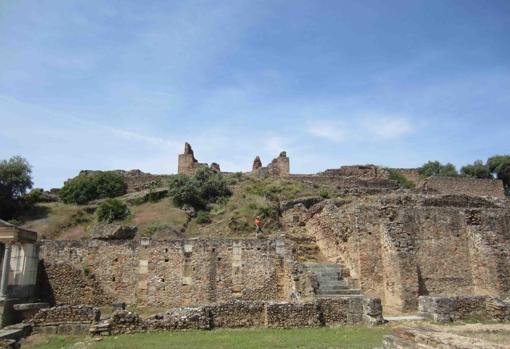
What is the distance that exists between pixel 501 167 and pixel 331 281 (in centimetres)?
4918

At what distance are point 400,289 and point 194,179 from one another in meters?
23.7

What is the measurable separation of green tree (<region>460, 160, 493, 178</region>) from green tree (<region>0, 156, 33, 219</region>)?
52558 mm

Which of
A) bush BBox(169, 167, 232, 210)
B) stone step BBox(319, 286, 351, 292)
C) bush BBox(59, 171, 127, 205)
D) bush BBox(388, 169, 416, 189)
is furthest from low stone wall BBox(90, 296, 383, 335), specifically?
bush BBox(388, 169, 416, 189)

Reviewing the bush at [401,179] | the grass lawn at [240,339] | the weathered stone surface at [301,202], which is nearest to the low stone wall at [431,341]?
the grass lawn at [240,339]

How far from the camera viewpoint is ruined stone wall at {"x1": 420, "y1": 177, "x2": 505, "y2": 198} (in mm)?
39625

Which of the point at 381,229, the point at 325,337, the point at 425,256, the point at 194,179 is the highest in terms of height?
the point at 194,179

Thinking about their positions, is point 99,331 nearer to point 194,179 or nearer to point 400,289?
point 400,289

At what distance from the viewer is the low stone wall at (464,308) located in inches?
558

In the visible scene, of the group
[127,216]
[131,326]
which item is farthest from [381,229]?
[127,216]

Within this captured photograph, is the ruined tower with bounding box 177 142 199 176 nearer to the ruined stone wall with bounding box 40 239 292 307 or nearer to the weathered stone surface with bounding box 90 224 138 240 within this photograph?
the weathered stone surface with bounding box 90 224 138 240

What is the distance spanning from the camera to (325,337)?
38.6 ft

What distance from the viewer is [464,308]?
47.5 feet

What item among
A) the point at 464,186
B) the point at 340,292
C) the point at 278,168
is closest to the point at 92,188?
the point at 278,168

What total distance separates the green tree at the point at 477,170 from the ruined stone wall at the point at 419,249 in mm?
40928
